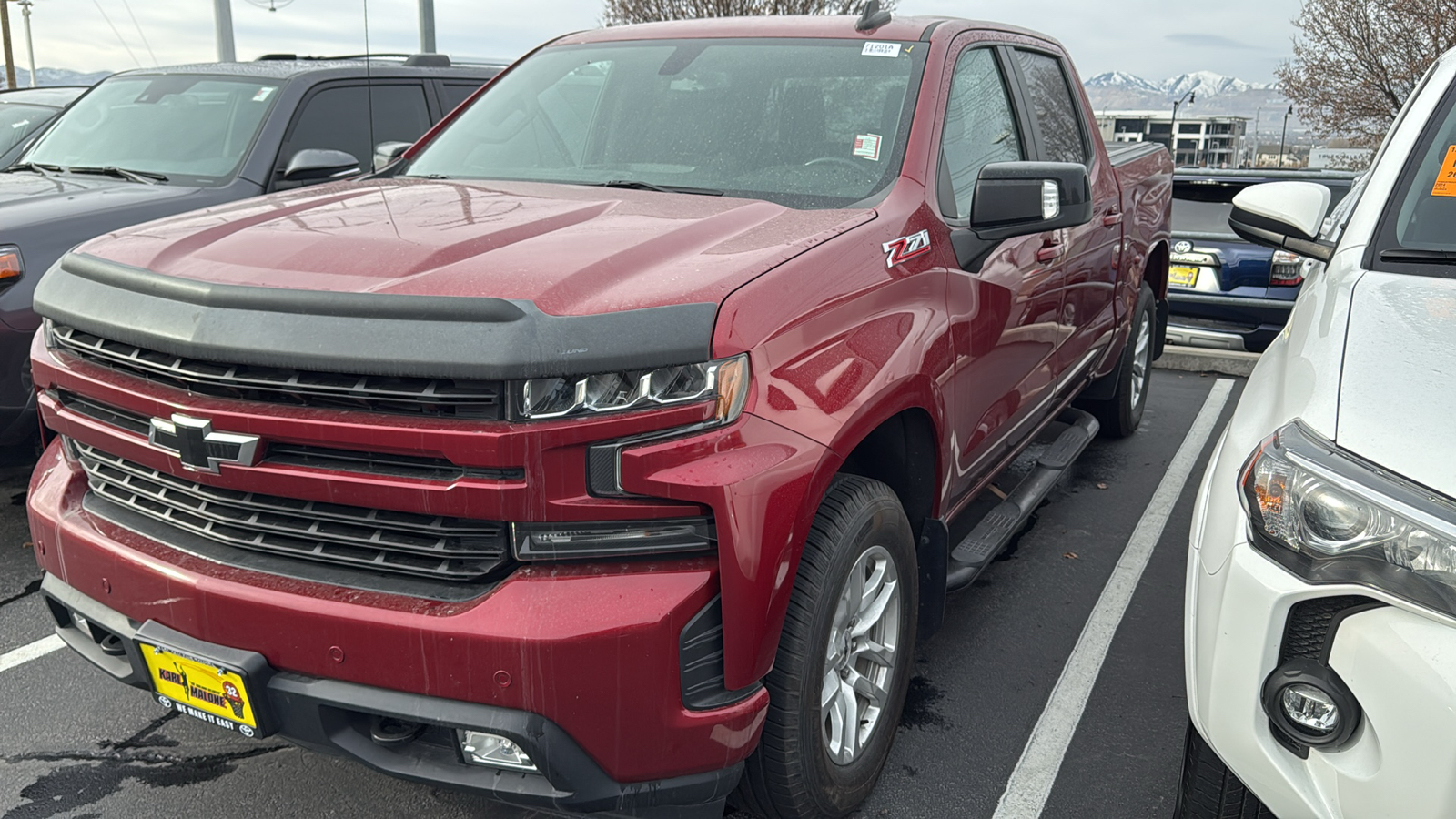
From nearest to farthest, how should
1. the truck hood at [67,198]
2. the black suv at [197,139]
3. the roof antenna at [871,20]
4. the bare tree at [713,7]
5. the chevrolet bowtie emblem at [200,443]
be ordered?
the chevrolet bowtie emblem at [200,443]
the roof antenna at [871,20]
the truck hood at [67,198]
the black suv at [197,139]
the bare tree at [713,7]

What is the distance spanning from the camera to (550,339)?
195 centimetres

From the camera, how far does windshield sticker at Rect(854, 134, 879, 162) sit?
3.06 metres

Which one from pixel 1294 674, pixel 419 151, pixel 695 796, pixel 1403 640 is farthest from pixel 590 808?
pixel 419 151

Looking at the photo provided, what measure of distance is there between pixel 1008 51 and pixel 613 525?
2.78 m

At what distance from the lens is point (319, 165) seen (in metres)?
4.47

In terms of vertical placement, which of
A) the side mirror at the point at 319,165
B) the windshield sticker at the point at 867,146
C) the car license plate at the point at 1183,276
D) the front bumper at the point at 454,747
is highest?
the windshield sticker at the point at 867,146

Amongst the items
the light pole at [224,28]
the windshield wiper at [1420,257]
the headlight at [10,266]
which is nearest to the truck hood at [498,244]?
the windshield wiper at [1420,257]

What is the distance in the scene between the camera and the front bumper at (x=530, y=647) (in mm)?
1940

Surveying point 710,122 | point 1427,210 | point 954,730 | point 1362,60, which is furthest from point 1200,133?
point 954,730

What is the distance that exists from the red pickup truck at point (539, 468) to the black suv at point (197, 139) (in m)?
1.93

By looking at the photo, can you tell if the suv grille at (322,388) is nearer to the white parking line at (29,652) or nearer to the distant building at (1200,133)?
the white parking line at (29,652)

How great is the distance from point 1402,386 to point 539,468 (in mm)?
1529

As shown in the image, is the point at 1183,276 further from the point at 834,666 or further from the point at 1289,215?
the point at 834,666

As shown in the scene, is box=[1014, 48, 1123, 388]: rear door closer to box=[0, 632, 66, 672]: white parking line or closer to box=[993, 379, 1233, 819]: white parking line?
box=[993, 379, 1233, 819]: white parking line
